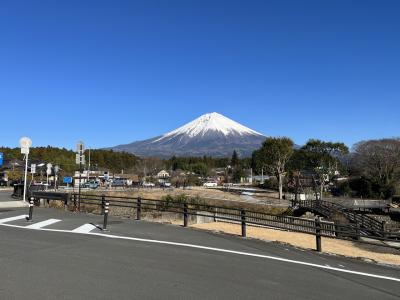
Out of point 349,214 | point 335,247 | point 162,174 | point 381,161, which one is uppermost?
point 162,174

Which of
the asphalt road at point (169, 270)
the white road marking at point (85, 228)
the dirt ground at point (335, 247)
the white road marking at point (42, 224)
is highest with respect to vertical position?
the white road marking at point (42, 224)

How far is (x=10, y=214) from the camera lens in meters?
22.5

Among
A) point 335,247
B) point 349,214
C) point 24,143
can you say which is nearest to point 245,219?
point 335,247

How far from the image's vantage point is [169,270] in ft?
32.8

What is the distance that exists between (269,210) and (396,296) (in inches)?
2005

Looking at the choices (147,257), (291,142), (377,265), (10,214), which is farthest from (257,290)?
(291,142)

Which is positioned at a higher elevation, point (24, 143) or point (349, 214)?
point (24, 143)

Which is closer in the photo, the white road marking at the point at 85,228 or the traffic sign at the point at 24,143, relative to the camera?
the white road marking at the point at 85,228

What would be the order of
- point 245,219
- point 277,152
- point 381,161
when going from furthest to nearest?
1. point 381,161
2. point 277,152
3. point 245,219

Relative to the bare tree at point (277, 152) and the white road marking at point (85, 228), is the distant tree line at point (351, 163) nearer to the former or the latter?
the bare tree at point (277, 152)

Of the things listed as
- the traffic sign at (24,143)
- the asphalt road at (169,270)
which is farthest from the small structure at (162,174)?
the asphalt road at (169,270)

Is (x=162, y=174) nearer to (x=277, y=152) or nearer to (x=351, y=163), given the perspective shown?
(x=351, y=163)

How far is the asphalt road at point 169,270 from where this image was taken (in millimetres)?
8219

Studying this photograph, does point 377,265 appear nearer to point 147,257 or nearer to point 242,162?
point 147,257
